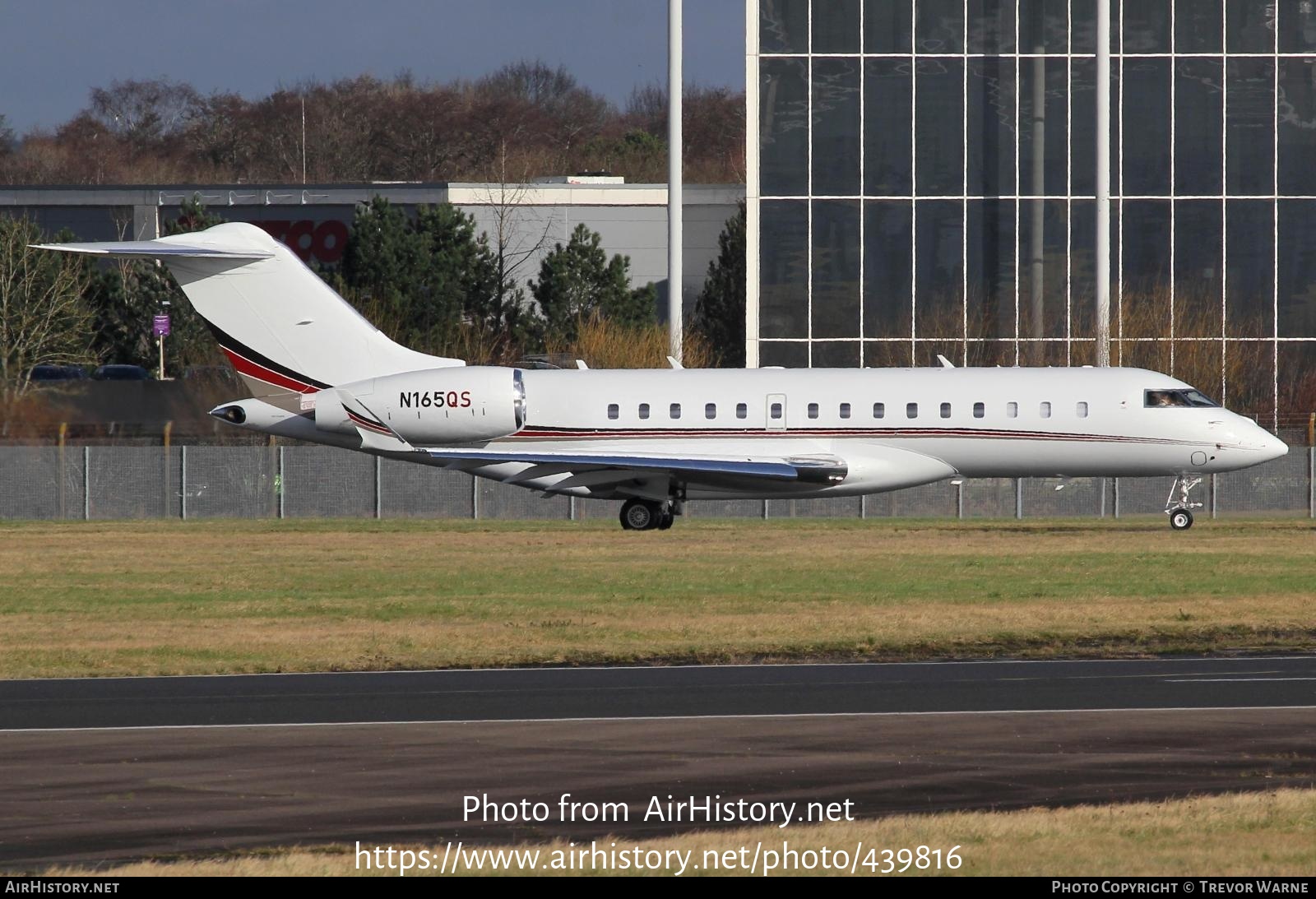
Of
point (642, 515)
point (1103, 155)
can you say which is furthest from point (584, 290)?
point (642, 515)

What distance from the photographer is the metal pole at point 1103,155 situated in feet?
174

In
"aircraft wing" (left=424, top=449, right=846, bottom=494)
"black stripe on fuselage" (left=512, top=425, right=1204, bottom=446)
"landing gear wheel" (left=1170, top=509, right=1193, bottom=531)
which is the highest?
"black stripe on fuselage" (left=512, top=425, right=1204, bottom=446)

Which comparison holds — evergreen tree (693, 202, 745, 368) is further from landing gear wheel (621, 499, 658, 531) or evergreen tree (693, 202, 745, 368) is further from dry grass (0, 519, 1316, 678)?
dry grass (0, 519, 1316, 678)

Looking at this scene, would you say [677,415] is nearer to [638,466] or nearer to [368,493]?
[638,466]

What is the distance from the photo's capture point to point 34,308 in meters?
63.2

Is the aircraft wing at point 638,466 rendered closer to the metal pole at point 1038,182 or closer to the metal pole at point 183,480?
the metal pole at point 183,480

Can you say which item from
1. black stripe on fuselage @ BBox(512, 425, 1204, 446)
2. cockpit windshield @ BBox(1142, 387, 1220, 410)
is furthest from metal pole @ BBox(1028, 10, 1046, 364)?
black stripe on fuselage @ BBox(512, 425, 1204, 446)

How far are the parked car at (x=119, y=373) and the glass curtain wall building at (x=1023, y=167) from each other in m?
25.5

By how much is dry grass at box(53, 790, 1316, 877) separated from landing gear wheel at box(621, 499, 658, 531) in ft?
82.4

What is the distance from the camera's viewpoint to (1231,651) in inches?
744

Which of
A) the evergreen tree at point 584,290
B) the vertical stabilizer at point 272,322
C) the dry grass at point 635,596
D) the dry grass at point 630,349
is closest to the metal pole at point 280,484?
the dry grass at point 635,596

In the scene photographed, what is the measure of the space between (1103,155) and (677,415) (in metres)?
23.7

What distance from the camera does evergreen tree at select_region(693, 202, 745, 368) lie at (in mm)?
78562
